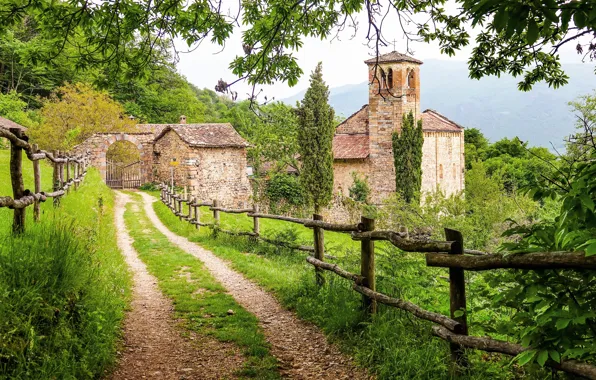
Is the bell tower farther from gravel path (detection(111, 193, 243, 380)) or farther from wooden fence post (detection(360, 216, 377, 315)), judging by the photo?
wooden fence post (detection(360, 216, 377, 315))

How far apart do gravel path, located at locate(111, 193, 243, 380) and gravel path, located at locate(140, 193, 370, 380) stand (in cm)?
51

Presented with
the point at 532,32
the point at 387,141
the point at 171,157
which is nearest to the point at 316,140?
the point at 387,141

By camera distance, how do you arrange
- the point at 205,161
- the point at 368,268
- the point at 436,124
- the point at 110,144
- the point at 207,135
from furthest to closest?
1. the point at 436,124
2. the point at 207,135
3. the point at 205,161
4. the point at 110,144
5. the point at 368,268

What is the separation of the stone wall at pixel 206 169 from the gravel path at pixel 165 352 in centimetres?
2254

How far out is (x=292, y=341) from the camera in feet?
17.5

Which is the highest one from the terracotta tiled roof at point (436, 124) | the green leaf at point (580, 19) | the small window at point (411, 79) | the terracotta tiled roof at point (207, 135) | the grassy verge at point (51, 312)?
the small window at point (411, 79)

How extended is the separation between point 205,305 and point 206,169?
23151 millimetres

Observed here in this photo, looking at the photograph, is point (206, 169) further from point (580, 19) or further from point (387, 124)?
point (580, 19)

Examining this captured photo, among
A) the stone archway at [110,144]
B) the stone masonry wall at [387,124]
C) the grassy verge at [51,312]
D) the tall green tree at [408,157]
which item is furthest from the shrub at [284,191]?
the grassy verge at [51,312]

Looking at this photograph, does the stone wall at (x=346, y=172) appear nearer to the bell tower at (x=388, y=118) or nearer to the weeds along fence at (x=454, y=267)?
the bell tower at (x=388, y=118)

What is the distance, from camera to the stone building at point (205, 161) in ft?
94.6

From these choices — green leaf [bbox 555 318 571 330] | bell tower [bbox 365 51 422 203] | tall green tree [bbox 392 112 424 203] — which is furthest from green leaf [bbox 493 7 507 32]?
bell tower [bbox 365 51 422 203]

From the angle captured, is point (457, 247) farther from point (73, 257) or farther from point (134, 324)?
point (134, 324)

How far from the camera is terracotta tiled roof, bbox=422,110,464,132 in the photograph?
1435 inches
